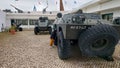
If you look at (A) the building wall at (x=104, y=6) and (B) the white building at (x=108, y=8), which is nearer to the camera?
(A) the building wall at (x=104, y=6)

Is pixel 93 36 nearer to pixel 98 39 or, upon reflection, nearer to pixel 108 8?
pixel 98 39

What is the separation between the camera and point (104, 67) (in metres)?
4.06

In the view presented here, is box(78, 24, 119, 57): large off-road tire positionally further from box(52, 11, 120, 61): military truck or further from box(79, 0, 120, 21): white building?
box(79, 0, 120, 21): white building

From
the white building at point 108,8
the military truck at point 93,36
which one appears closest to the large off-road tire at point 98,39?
the military truck at point 93,36

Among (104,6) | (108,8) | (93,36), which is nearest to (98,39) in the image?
(93,36)

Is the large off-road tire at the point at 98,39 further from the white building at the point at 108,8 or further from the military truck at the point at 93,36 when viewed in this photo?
the white building at the point at 108,8

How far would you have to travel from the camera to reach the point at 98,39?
3.94 meters

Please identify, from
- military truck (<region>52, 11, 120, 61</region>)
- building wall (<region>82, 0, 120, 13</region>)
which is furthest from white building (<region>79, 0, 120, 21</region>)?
military truck (<region>52, 11, 120, 61</region>)

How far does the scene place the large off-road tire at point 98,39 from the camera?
151 inches

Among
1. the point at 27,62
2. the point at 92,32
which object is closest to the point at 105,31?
the point at 92,32

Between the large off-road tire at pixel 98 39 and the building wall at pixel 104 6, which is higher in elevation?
the building wall at pixel 104 6

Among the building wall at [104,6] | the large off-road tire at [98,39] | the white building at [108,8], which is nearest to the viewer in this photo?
the large off-road tire at [98,39]

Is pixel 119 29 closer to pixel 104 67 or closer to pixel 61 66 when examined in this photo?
pixel 104 67

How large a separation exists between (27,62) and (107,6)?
8886 millimetres
